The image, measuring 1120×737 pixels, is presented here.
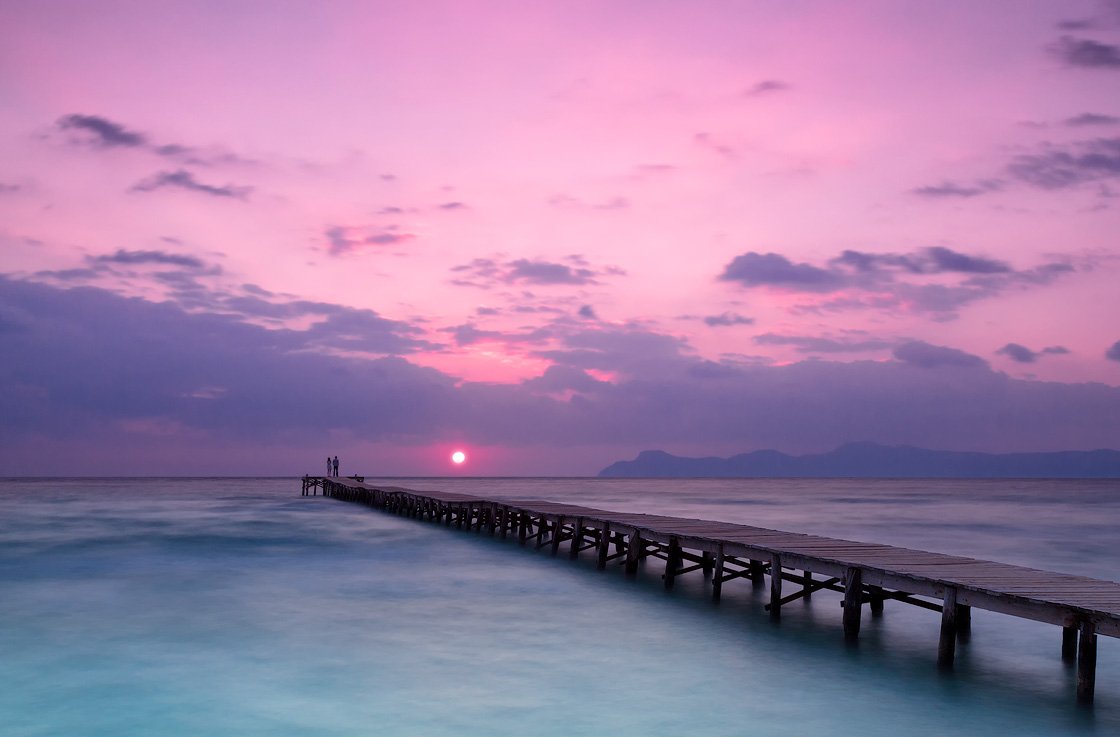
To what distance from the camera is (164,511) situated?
43188mm

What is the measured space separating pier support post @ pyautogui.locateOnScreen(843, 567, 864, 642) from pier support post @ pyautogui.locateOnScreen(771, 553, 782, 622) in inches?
45.1

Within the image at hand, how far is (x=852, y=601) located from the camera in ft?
36.9

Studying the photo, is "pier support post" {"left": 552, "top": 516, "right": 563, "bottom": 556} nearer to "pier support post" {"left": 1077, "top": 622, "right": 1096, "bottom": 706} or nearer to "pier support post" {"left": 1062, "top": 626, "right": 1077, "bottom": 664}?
"pier support post" {"left": 1062, "top": 626, "right": 1077, "bottom": 664}

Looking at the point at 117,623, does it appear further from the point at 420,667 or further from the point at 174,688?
the point at 420,667

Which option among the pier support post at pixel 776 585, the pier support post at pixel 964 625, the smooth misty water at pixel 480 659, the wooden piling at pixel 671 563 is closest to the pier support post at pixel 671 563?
the wooden piling at pixel 671 563

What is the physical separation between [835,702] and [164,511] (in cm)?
4008

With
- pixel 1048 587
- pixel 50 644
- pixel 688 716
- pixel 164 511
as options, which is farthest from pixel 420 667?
pixel 164 511

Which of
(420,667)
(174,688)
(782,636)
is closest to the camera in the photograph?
(174,688)

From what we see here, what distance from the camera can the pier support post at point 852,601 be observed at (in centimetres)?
1095

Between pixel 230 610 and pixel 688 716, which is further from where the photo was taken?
pixel 230 610

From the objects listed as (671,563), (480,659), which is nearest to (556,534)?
(671,563)

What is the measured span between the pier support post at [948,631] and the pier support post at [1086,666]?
1.20 m

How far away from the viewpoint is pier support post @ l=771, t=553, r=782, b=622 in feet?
40.8

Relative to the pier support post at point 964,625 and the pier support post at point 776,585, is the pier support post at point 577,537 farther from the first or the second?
the pier support post at point 964,625
